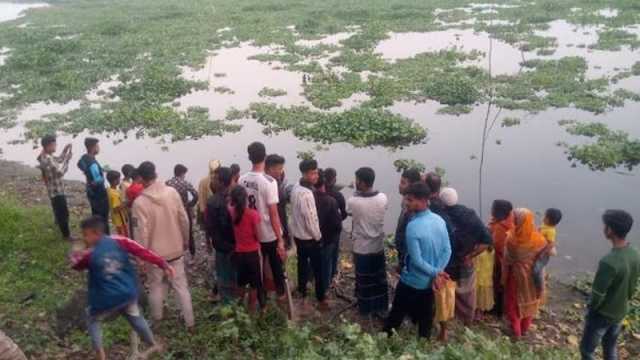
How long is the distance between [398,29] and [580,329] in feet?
68.1

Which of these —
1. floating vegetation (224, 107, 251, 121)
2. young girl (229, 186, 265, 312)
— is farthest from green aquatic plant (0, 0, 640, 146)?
young girl (229, 186, 265, 312)

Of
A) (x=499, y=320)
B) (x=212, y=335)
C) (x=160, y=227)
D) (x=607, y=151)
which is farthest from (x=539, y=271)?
(x=607, y=151)

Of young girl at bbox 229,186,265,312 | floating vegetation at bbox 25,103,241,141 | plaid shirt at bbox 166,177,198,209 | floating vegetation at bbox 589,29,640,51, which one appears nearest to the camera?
young girl at bbox 229,186,265,312

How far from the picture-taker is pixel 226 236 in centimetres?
631

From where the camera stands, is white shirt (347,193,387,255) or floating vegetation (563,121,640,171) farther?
floating vegetation (563,121,640,171)

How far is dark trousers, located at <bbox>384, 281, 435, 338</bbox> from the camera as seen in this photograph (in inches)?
234

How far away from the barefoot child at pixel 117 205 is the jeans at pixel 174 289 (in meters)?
1.90

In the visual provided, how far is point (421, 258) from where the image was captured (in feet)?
18.5

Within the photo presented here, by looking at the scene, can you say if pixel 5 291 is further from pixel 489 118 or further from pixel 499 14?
pixel 499 14

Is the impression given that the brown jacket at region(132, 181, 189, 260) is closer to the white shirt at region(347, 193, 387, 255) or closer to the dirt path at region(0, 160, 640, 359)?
the dirt path at region(0, 160, 640, 359)

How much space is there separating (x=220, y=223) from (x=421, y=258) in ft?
6.95

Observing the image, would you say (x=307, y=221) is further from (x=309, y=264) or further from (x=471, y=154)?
(x=471, y=154)

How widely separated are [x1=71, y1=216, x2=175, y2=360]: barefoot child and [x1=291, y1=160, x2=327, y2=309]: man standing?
165 cm

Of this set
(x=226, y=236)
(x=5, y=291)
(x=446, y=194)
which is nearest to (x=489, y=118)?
(x=446, y=194)
